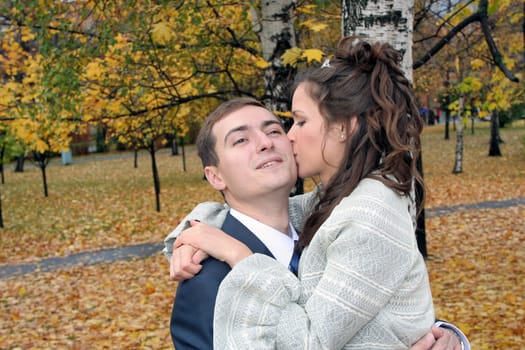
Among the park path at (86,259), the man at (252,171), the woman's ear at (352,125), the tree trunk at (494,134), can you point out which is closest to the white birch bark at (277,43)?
the man at (252,171)

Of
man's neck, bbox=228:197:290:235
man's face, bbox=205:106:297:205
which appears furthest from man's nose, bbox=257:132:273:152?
man's neck, bbox=228:197:290:235

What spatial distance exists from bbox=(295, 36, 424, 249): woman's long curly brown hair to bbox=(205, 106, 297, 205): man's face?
23cm

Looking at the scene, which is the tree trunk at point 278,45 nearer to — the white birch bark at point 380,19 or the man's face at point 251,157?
the white birch bark at point 380,19

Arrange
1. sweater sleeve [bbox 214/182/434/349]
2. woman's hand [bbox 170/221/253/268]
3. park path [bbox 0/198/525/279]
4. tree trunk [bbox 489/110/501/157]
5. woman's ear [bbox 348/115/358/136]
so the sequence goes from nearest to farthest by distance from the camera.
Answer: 1. sweater sleeve [bbox 214/182/434/349]
2. woman's hand [bbox 170/221/253/268]
3. woman's ear [bbox 348/115/358/136]
4. park path [bbox 0/198/525/279]
5. tree trunk [bbox 489/110/501/157]

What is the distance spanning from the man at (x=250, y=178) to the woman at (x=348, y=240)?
0.32 ft

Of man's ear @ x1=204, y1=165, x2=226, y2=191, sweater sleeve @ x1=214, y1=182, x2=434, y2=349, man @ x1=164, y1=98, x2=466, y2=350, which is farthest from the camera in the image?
man's ear @ x1=204, y1=165, x2=226, y2=191

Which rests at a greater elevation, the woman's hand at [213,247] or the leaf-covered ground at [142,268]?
the woman's hand at [213,247]

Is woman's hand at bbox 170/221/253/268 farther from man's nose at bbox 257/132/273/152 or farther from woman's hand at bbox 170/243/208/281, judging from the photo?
man's nose at bbox 257/132/273/152

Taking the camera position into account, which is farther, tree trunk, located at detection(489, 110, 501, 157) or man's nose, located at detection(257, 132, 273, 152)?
tree trunk, located at detection(489, 110, 501, 157)

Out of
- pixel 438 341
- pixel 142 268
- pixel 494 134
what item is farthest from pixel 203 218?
pixel 494 134

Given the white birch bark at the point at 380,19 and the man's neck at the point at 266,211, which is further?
the white birch bark at the point at 380,19

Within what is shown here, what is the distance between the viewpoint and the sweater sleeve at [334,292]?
1747 mm

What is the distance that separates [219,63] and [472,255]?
5253 millimetres

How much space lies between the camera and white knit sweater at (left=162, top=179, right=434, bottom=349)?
1.75 meters
